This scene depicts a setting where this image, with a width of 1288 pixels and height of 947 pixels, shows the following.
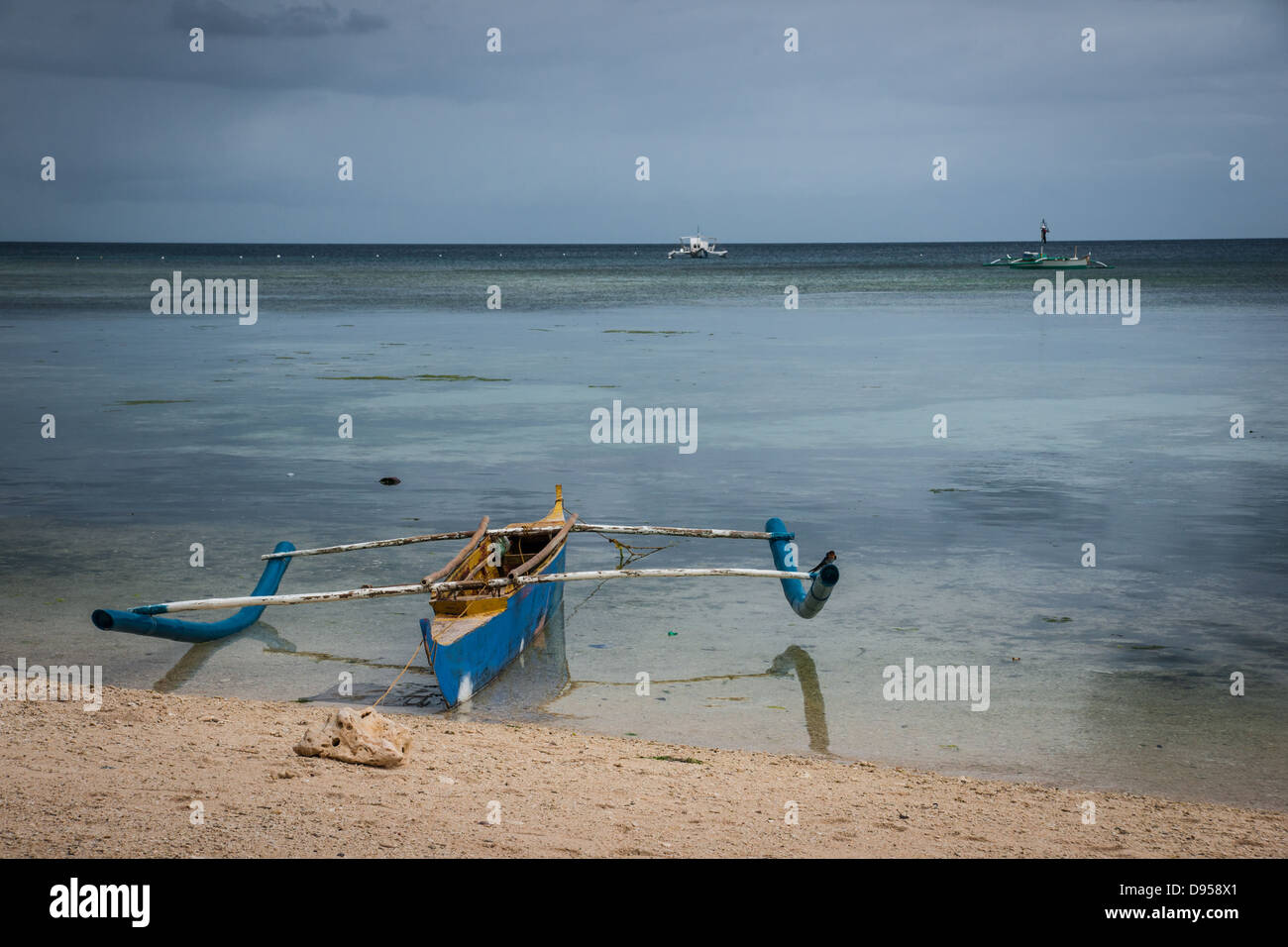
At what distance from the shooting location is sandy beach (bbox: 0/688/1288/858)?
4.85 meters

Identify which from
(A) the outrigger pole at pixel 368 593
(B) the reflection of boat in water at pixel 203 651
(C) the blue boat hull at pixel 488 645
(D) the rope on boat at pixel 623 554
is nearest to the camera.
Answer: (C) the blue boat hull at pixel 488 645

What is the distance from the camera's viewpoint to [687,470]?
14.5m

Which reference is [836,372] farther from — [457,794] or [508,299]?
[508,299]

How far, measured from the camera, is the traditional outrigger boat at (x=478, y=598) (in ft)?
24.3

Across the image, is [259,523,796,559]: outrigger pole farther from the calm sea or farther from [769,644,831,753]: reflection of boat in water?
[769,644,831,753]: reflection of boat in water

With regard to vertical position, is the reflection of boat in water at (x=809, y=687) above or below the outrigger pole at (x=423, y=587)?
below

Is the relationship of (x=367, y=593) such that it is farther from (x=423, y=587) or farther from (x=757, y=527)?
(x=757, y=527)

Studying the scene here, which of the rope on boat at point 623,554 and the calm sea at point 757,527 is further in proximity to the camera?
the rope on boat at point 623,554

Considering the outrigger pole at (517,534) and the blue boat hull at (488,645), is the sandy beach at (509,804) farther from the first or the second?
the outrigger pole at (517,534)

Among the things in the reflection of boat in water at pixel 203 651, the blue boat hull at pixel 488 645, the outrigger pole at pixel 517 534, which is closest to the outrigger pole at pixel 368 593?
the blue boat hull at pixel 488 645

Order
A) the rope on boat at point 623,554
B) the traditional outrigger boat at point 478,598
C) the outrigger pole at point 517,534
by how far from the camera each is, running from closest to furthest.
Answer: the traditional outrigger boat at point 478,598 < the outrigger pole at point 517,534 < the rope on boat at point 623,554

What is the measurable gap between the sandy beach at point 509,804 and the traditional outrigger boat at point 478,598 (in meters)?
0.85

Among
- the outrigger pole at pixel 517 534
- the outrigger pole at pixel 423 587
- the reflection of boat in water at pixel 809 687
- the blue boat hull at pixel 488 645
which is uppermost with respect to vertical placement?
the outrigger pole at pixel 517 534
